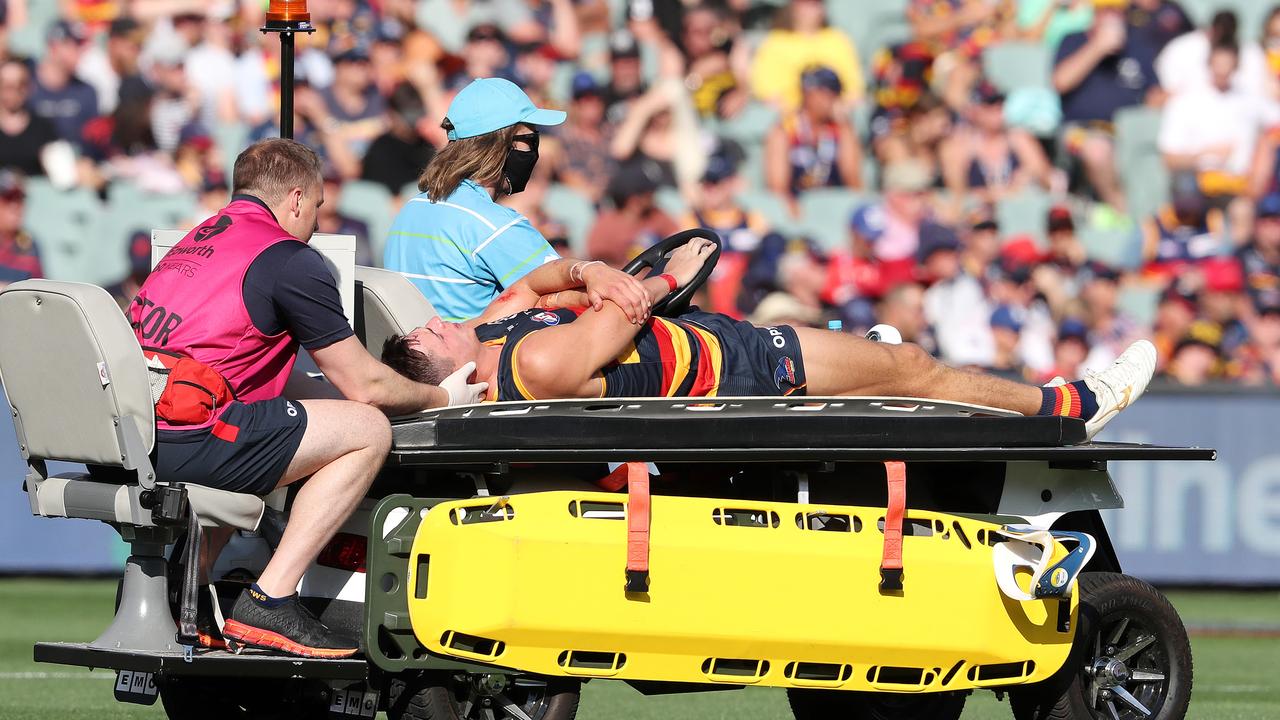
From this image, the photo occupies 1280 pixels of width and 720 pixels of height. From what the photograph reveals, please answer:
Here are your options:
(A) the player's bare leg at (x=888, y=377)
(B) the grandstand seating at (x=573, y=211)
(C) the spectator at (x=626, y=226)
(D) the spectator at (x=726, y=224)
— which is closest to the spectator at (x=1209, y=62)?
(D) the spectator at (x=726, y=224)

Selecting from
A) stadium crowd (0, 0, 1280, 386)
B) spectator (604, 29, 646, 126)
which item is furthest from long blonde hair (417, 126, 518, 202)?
spectator (604, 29, 646, 126)

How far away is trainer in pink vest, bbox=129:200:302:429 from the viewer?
521cm

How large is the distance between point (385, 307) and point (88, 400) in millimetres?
1341

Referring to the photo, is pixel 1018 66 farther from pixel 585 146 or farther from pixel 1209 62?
pixel 585 146

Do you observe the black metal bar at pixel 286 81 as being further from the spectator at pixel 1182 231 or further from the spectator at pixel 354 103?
the spectator at pixel 1182 231

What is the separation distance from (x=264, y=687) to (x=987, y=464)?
2428 mm

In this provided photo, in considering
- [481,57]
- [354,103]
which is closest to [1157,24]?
[481,57]

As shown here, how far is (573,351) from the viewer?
5824mm

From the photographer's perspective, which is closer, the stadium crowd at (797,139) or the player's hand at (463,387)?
the player's hand at (463,387)

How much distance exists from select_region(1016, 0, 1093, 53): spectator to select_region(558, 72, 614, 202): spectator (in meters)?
3.62

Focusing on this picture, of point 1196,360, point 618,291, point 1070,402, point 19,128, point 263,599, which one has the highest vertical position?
point 618,291

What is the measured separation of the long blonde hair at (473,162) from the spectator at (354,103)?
7753mm

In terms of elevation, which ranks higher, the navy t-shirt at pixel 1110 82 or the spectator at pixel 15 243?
the navy t-shirt at pixel 1110 82

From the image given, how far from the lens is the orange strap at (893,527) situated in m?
5.24
